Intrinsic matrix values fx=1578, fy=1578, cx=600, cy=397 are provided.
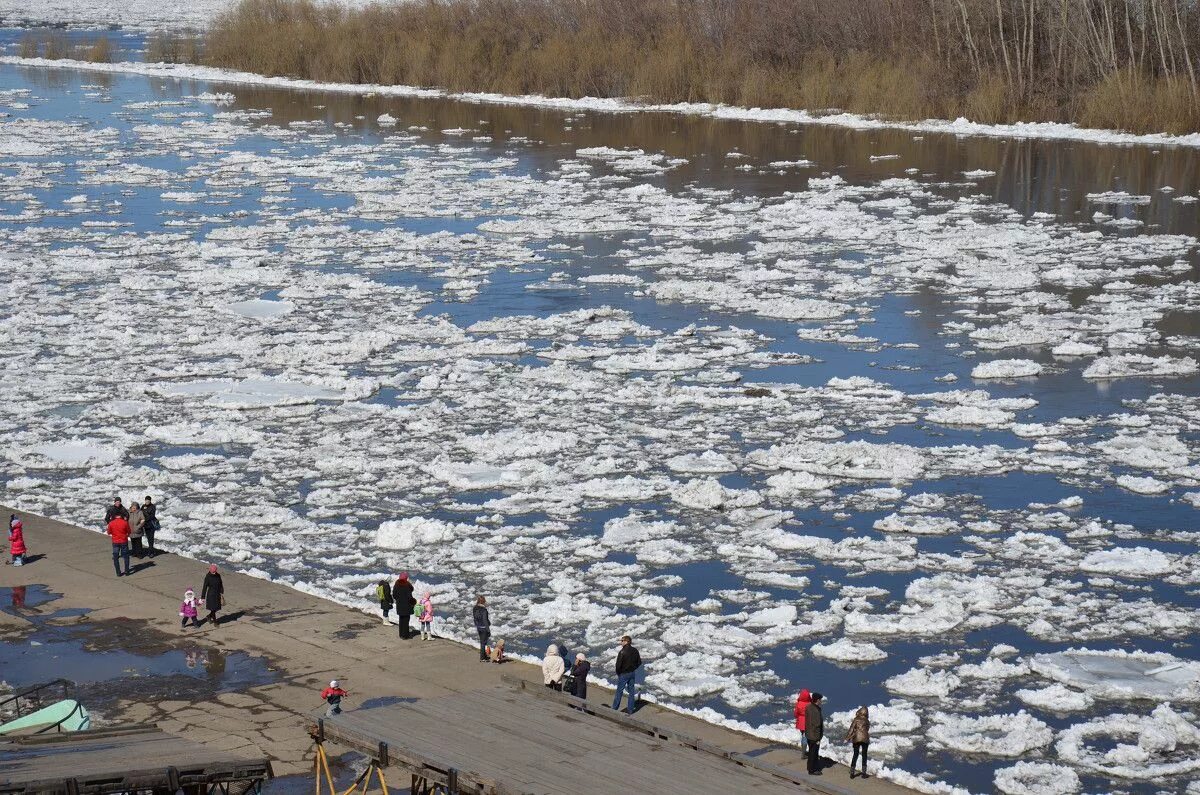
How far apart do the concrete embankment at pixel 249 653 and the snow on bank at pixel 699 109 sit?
38911 millimetres

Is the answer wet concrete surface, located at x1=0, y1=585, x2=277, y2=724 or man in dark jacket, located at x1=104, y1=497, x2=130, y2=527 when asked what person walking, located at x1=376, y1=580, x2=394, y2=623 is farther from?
man in dark jacket, located at x1=104, y1=497, x2=130, y2=527

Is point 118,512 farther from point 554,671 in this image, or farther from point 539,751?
point 539,751

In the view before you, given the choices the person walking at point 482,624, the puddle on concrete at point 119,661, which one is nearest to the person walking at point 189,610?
the puddle on concrete at point 119,661

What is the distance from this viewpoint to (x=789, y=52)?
61406 millimetres

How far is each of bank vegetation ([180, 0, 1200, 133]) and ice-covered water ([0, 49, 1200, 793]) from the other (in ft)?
26.3

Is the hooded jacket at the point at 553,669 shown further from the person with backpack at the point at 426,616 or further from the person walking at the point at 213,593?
the person walking at the point at 213,593

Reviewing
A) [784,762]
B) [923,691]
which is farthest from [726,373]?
[784,762]

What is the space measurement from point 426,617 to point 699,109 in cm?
4653

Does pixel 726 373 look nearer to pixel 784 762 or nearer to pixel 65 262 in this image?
pixel 784 762

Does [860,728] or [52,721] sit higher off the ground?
[52,721]

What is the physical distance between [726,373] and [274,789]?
14.3 meters

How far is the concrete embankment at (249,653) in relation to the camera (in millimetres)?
13273

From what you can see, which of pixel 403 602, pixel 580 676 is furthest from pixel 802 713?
pixel 403 602

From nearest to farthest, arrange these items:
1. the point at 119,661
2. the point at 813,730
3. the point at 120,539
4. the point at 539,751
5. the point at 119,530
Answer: the point at 539,751, the point at 813,730, the point at 119,661, the point at 119,530, the point at 120,539
